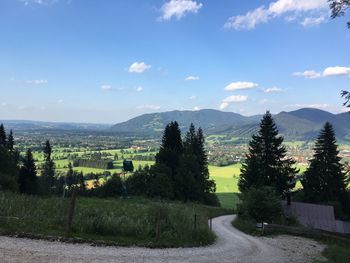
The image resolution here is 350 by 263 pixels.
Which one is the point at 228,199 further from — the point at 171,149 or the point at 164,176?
the point at 164,176

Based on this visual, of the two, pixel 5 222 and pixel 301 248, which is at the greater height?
pixel 5 222

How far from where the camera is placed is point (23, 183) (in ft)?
229

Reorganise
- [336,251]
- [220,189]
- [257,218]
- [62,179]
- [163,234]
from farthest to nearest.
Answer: [220,189] → [62,179] → [257,218] → [336,251] → [163,234]

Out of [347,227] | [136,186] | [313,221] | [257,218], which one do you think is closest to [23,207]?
[257,218]

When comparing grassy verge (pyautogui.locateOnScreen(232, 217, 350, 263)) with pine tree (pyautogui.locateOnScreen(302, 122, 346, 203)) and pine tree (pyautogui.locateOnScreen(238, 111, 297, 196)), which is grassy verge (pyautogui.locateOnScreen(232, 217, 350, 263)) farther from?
pine tree (pyautogui.locateOnScreen(302, 122, 346, 203))

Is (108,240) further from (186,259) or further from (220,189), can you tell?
(220,189)

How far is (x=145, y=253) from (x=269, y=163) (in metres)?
45.1

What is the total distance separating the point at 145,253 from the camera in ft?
46.3

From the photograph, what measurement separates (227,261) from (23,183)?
6145 centimetres

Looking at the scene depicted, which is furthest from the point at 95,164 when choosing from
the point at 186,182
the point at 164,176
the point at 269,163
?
the point at 269,163

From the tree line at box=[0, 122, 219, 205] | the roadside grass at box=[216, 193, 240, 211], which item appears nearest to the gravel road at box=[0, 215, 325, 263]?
the tree line at box=[0, 122, 219, 205]

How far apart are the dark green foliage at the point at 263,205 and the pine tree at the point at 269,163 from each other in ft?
74.9

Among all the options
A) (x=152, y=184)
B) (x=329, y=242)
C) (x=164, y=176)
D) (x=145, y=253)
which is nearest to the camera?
(x=145, y=253)

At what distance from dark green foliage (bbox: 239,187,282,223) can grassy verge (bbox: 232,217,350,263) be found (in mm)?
1127
